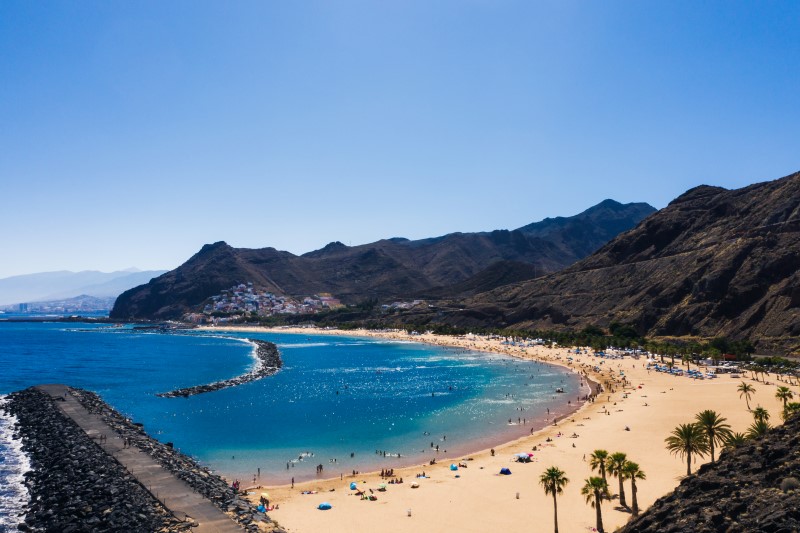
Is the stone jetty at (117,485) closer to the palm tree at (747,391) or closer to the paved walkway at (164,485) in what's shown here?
the paved walkway at (164,485)

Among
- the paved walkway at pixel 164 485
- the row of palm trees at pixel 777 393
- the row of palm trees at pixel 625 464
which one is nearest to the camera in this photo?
the row of palm trees at pixel 625 464

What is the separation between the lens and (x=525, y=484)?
1518 inches

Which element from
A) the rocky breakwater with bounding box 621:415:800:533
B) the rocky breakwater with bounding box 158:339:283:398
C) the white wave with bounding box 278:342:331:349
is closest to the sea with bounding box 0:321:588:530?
the rocky breakwater with bounding box 158:339:283:398

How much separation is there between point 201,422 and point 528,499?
136 ft

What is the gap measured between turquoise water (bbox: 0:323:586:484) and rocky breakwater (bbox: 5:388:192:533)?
8.46 m

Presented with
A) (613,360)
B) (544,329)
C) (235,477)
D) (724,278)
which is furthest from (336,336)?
(235,477)

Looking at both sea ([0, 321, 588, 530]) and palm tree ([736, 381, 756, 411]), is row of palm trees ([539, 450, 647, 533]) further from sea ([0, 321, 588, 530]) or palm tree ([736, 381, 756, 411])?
palm tree ([736, 381, 756, 411])

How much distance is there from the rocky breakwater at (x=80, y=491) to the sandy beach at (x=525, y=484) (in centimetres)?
758

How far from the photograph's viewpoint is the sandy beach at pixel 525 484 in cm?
3197

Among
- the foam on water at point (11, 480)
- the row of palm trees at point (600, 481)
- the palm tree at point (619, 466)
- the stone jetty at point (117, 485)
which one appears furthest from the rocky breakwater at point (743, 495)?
the foam on water at point (11, 480)

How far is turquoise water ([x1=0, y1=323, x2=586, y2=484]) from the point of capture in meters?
49.5

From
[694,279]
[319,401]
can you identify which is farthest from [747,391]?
[694,279]

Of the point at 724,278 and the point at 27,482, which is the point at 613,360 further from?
the point at 27,482

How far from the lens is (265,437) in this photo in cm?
5472
